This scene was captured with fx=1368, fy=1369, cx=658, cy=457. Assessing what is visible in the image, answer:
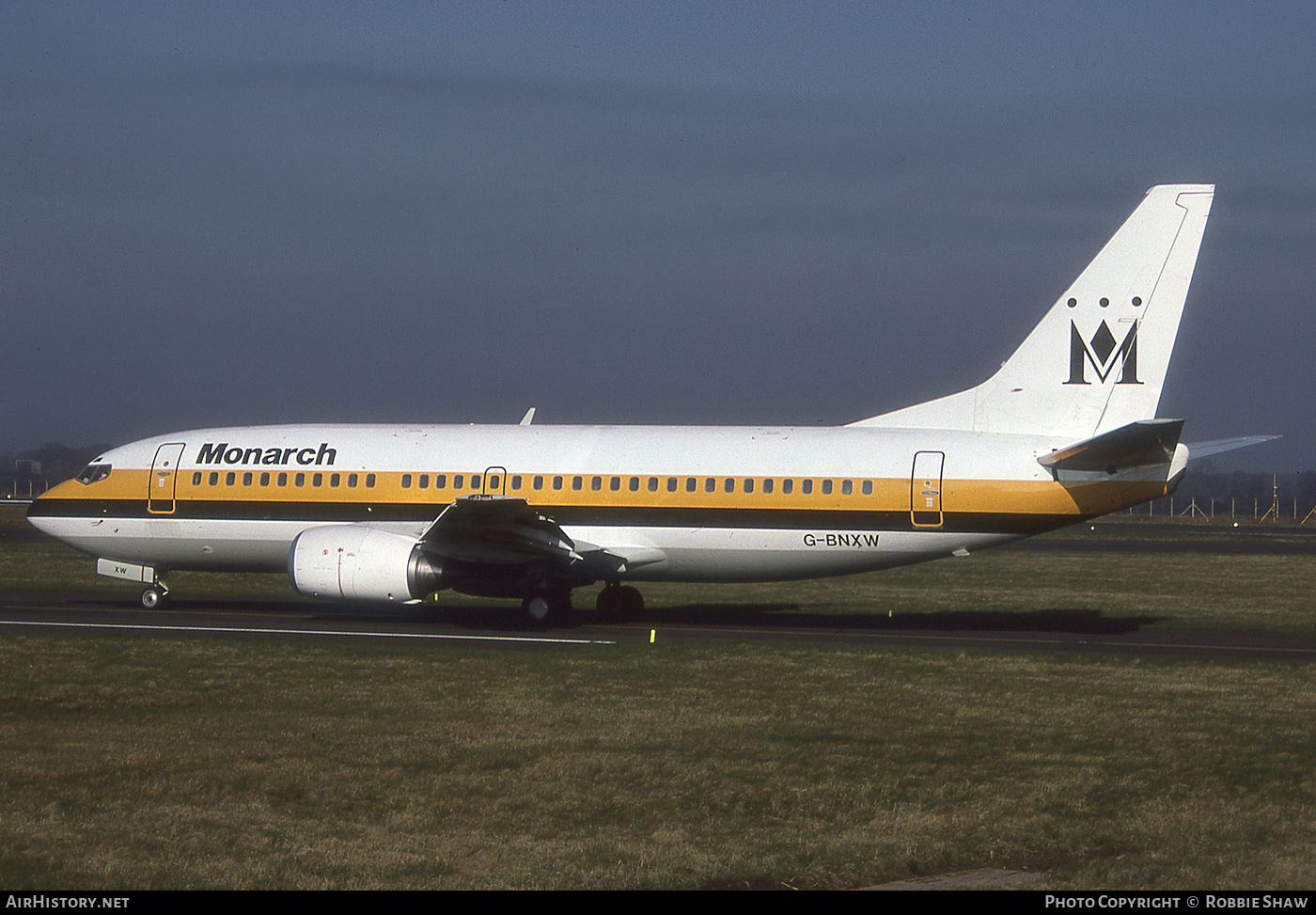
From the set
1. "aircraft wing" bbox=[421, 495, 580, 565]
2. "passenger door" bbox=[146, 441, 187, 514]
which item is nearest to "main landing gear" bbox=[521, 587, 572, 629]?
"aircraft wing" bbox=[421, 495, 580, 565]

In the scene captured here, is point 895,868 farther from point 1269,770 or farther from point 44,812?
point 44,812

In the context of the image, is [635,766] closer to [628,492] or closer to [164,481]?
[628,492]

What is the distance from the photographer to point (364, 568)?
80.9 feet

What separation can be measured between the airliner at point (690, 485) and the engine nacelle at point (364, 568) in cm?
3

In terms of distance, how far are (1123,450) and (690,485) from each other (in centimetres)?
770

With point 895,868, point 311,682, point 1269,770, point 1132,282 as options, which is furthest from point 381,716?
point 1132,282

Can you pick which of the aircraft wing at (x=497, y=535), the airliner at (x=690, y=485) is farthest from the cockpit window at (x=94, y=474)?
the aircraft wing at (x=497, y=535)

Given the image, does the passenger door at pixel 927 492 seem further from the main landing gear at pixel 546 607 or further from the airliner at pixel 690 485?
the main landing gear at pixel 546 607

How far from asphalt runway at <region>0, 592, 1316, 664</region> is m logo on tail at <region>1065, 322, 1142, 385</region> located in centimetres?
459

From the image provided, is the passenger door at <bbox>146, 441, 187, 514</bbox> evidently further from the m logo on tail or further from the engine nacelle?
the m logo on tail

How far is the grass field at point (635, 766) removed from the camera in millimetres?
9695

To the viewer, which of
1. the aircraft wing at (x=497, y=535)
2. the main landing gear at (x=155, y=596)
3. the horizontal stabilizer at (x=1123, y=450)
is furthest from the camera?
the main landing gear at (x=155, y=596)

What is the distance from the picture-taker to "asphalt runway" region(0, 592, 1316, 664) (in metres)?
22.9
